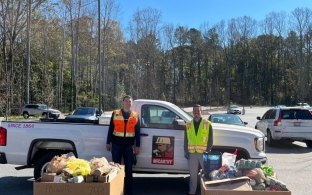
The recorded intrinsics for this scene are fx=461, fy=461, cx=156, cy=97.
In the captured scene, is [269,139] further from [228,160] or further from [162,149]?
[228,160]

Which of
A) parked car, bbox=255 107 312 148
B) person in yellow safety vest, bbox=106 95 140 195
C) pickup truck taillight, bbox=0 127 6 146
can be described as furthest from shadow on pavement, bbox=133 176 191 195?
parked car, bbox=255 107 312 148

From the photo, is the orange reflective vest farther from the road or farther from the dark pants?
the road

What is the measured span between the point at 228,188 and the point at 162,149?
321 cm

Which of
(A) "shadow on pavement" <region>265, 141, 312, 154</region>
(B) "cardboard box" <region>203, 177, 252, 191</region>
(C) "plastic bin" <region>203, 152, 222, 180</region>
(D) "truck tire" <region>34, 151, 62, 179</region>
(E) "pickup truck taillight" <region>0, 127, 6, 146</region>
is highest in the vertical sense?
(E) "pickup truck taillight" <region>0, 127, 6, 146</region>

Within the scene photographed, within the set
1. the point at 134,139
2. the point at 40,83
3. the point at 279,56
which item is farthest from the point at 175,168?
the point at 279,56

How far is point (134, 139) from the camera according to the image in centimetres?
852

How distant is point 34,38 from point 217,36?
72.8m

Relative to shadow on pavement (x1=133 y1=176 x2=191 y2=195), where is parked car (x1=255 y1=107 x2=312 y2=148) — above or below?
above

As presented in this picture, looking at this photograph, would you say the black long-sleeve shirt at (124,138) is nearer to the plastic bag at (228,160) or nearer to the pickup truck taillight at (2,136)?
the plastic bag at (228,160)

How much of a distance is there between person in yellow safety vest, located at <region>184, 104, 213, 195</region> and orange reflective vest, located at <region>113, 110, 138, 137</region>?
0.99 metres

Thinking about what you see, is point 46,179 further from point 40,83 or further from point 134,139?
point 40,83

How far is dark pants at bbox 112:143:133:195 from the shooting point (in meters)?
8.45

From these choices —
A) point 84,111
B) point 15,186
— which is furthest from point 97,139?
point 84,111

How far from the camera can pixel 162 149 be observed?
891cm
